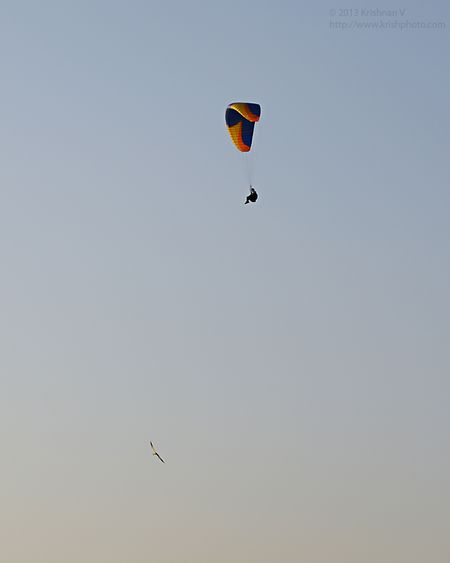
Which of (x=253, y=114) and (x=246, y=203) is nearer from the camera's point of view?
(x=246, y=203)

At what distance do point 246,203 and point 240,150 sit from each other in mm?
12651

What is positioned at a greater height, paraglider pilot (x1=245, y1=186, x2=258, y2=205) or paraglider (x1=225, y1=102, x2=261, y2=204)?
paraglider (x1=225, y1=102, x2=261, y2=204)

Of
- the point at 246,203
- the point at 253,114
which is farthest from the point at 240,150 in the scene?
the point at 246,203

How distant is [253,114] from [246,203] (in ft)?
44.3

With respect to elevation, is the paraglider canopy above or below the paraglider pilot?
above

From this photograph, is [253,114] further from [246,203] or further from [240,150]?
[246,203]

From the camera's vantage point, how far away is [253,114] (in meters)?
112

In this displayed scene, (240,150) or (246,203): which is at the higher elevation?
(240,150)

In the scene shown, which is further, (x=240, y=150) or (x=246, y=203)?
(x=240, y=150)

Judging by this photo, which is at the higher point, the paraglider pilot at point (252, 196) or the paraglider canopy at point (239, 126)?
the paraglider canopy at point (239, 126)

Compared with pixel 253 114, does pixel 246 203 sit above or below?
below

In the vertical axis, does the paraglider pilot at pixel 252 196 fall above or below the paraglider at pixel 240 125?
below

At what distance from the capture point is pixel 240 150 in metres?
112
